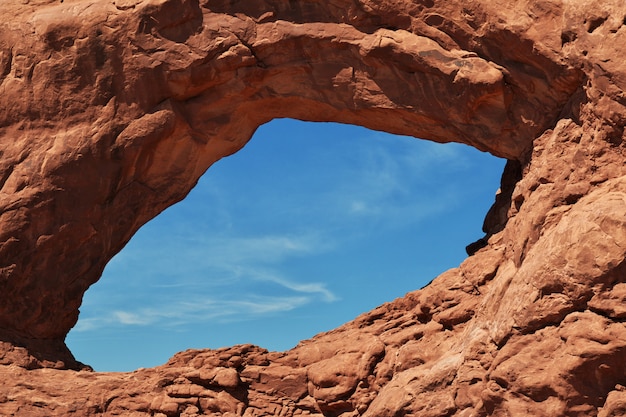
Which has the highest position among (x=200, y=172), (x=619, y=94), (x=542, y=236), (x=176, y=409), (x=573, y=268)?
(x=200, y=172)

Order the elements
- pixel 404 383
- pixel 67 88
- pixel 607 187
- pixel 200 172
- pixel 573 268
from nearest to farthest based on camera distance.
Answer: pixel 573 268
pixel 607 187
pixel 404 383
pixel 67 88
pixel 200 172

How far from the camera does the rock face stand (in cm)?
870

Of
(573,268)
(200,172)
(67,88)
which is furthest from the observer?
(200,172)

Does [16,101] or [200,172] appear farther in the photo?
[200,172]

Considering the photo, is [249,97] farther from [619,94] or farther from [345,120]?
[619,94]

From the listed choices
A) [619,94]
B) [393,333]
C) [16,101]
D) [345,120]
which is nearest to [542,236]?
[619,94]

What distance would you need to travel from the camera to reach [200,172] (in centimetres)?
1131

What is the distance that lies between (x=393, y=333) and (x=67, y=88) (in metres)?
5.21

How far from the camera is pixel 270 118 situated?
Result: 36.6 ft

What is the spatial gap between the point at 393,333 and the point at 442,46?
354 centimetres

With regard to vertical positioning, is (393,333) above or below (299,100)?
below

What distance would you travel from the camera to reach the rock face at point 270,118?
870 cm

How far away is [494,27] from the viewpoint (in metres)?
9.23

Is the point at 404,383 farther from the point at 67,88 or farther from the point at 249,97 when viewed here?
the point at 67,88
